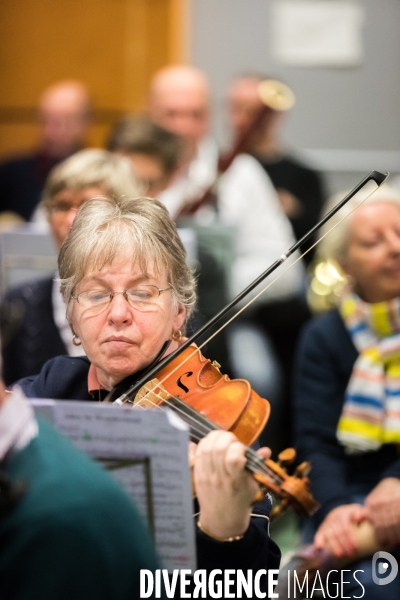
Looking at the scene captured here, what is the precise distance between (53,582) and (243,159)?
3.17m

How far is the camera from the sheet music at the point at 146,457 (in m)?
1.20

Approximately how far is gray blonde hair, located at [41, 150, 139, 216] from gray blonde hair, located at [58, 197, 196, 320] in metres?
0.64

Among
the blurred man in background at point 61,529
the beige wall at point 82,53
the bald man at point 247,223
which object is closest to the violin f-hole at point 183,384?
the blurred man in background at point 61,529

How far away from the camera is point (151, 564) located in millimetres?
1028

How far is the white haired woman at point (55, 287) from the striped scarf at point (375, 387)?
2.10 ft

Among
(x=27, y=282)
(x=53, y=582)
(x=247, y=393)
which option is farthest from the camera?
(x=27, y=282)

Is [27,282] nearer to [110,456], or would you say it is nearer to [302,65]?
[110,456]

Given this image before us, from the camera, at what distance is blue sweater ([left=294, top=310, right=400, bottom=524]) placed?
214 cm

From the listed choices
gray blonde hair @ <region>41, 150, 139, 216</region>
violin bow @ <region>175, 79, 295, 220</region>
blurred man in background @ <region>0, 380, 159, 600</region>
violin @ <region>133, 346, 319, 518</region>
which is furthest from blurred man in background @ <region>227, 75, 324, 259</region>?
blurred man in background @ <region>0, 380, 159, 600</region>

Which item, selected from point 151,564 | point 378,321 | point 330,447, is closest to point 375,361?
point 378,321

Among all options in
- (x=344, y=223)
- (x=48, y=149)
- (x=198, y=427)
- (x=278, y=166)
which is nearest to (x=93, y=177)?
(x=344, y=223)

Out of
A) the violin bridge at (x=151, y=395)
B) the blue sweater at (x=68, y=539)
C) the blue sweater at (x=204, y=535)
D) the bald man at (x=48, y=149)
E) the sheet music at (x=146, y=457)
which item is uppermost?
the blue sweater at (x=68, y=539)

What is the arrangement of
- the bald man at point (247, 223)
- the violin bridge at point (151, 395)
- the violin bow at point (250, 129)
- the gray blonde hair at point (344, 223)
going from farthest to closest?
the violin bow at point (250, 129) < the bald man at point (247, 223) < the gray blonde hair at point (344, 223) < the violin bridge at point (151, 395)

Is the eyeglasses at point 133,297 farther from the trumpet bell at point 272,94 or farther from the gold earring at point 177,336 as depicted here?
the trumpet bell at point 272,94
